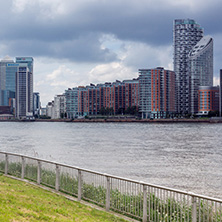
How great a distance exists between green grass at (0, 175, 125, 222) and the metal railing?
0.75 meters

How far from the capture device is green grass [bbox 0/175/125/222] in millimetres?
11062

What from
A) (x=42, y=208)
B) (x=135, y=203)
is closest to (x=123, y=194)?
(x=135, y=203)

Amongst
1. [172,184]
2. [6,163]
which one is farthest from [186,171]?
[6,163]

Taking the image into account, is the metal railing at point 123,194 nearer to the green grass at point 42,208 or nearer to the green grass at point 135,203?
the green grass at point 135,203

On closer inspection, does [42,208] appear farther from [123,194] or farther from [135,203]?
[135,203]

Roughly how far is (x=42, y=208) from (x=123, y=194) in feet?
10.6

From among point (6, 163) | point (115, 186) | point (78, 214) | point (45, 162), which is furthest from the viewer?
point (6, 163)

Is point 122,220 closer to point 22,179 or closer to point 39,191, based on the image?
point 39,191

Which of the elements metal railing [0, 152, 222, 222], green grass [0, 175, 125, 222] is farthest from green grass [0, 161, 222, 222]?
green grass [0, 175, 125, 222]

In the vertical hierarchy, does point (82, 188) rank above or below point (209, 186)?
above

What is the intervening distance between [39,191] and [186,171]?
24847 millimetres

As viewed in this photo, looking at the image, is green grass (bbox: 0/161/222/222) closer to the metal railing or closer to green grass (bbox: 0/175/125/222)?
the metal railing

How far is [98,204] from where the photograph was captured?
48.0 ft

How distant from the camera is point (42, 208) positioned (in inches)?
484
